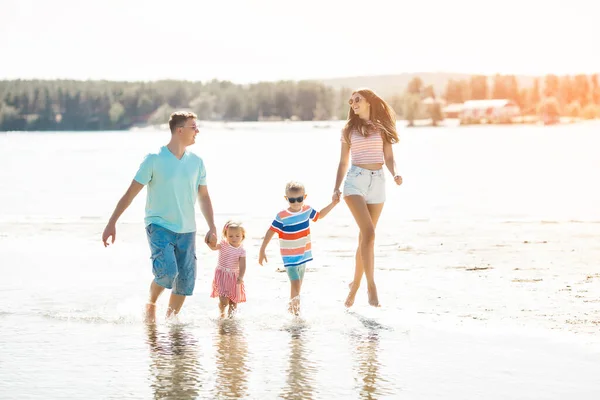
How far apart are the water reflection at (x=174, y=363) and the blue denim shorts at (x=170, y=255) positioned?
419 mm

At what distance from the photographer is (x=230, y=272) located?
8656 mm

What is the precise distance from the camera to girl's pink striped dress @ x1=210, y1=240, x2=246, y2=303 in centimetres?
864

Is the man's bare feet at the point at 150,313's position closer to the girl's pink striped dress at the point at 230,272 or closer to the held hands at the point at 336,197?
the girl's pink striped dress at the point at 230,272

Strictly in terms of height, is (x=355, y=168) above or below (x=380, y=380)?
above

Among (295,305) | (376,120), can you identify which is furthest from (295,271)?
(376,120)

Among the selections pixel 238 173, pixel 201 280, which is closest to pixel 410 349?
pixel 201 280

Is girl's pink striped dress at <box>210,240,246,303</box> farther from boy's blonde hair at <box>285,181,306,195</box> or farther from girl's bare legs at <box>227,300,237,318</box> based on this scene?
boy's blonde hair at <box>285,181,306,195</box>

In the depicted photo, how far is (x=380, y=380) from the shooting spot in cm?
643

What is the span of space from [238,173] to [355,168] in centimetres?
3107

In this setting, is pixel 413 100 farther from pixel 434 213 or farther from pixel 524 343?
pixel 524 343

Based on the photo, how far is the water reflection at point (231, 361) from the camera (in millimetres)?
6184

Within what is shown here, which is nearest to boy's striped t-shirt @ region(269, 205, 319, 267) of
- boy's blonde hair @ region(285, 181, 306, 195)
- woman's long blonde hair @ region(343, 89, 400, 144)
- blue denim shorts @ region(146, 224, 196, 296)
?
boy's blonde hair @ region(285, 181, 306, 195)

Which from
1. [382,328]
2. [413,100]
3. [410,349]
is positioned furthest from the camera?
[413,100]

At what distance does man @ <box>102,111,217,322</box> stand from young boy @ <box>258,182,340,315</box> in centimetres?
76
